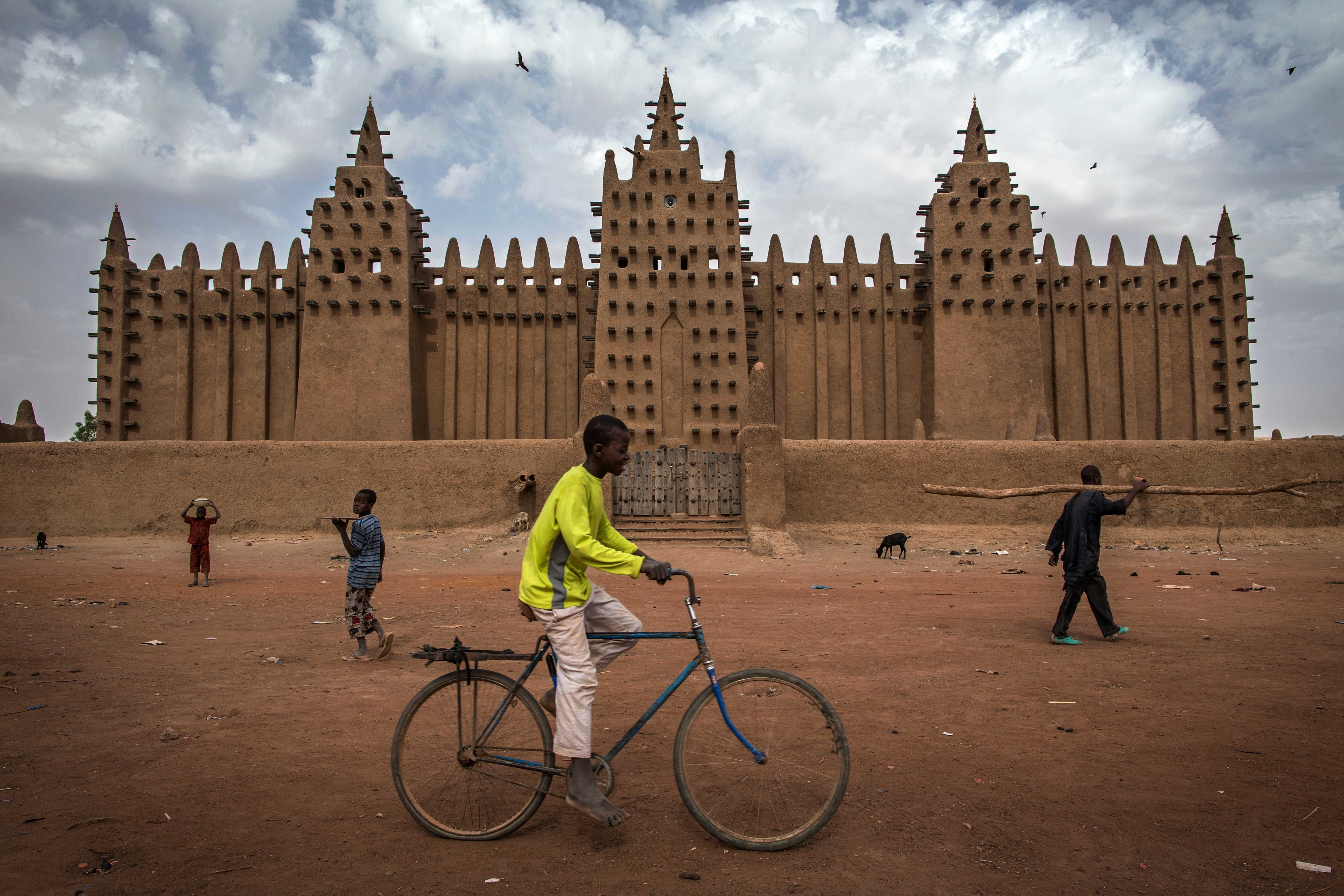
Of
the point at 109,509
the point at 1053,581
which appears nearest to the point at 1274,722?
the point at 1053,581

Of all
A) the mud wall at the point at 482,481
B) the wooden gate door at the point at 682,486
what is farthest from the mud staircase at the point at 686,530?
the mud wall at the point at 482,481

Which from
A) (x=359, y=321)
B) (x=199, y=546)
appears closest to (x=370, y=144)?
(x=359, y=321)

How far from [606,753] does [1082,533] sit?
18.3ft

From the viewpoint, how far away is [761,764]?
3.58 m

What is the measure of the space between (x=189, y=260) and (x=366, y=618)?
21.3 m

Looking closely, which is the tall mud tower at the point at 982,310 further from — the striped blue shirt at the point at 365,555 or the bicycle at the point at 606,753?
the bicycle at the point at 606,753

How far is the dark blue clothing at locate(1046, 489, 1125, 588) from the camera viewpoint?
24.6 feet

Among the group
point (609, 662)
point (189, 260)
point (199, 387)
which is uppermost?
point (189, 260)

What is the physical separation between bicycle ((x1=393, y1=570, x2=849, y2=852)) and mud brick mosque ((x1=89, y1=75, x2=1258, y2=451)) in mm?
18182

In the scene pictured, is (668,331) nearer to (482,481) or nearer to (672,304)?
(672,304)

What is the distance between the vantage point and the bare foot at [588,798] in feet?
11.0

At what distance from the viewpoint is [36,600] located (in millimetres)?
9781

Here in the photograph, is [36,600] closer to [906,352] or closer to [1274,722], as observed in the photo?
[1274,722]

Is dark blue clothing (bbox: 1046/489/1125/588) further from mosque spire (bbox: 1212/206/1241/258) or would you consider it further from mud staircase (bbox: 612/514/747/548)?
mosque spire (bbox: 1212/206/1241/258)
